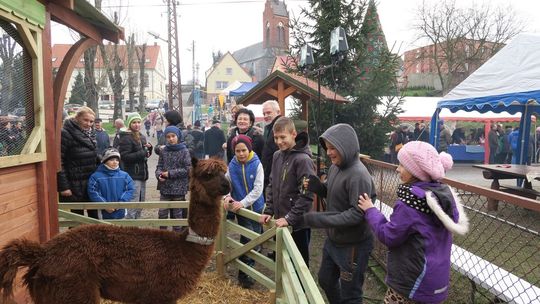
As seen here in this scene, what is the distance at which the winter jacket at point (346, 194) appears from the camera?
2729 mm

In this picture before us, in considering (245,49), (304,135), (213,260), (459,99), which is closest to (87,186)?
(213,260)

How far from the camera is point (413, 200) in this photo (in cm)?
215

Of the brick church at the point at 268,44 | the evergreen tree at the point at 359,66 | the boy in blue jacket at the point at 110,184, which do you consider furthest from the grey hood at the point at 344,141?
the brick church at the point at 268,44

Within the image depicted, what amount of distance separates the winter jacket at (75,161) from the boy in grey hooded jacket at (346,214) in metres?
3.03

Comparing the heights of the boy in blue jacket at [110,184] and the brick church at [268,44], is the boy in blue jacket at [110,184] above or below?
below

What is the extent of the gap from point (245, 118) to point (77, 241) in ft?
9.68

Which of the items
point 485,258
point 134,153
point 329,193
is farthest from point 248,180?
point 485,258

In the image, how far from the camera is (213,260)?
5.10 meters

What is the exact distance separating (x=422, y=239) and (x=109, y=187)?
150 inches

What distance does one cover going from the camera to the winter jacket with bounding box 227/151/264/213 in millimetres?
4221

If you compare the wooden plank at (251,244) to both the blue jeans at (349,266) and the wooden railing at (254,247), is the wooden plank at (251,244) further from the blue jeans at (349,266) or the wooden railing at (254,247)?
the blue jeans at (349,266)

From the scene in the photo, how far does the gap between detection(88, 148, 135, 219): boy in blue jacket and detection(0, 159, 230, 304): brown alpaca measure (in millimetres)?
2087

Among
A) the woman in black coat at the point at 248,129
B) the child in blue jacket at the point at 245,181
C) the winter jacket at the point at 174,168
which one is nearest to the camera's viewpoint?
the child in blue jacket at the point at 245,181

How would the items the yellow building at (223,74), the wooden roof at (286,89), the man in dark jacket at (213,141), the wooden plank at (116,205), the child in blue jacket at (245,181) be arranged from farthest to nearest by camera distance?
the yellow building at (223,74), the man in dark jacket at (213,141), the wooden roof at (286,89), the wooden plank at (116,205), the child in blue jacket at (245,181)
